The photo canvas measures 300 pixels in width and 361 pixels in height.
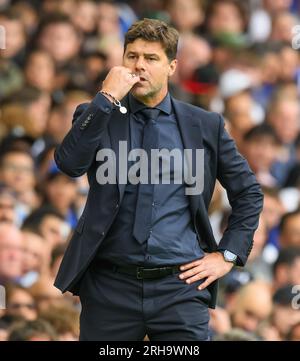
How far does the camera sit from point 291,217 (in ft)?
24.4

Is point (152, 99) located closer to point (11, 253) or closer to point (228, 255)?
point (228, 255)

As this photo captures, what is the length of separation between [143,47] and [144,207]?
0.60 meters

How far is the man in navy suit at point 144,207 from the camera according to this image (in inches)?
168

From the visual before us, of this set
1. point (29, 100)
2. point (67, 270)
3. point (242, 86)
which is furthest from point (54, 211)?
point (67, 270)

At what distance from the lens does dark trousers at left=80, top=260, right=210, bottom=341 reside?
4273 millimetres

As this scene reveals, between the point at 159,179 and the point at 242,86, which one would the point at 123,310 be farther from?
the point at 242,86

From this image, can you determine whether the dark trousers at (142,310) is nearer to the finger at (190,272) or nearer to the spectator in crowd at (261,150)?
the finger at (190,272)

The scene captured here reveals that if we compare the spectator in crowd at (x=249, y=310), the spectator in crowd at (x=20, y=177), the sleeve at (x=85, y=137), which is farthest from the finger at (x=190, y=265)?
the spectator in crowd at (x=20, y=177)

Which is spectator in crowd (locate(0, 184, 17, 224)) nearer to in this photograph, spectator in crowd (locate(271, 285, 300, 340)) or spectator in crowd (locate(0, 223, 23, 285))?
spectator in crowd (locate(0, 223, 23, 285))

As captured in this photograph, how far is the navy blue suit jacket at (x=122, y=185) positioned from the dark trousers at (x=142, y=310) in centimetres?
12

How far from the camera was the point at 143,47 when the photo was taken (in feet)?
14.3

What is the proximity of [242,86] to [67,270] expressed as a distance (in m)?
4.43

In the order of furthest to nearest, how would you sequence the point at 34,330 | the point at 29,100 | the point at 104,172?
1. the point at 29,100
2. the point at 34,330
3. the point at 104,172

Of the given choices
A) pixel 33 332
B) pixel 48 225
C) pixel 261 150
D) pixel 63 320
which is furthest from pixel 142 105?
pixel 261 150
